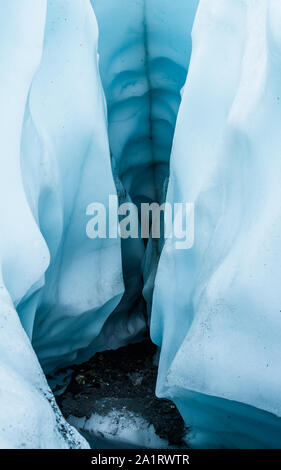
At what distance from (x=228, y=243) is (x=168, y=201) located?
Result: 0.50 metres

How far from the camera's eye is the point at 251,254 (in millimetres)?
1116

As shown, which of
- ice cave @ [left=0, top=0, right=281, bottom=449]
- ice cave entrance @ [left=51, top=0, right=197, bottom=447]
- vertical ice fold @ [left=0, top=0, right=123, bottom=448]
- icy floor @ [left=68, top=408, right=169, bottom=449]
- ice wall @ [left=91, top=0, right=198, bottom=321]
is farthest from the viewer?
ice wall @ [left=91, top=0, right=198, bottom=321]

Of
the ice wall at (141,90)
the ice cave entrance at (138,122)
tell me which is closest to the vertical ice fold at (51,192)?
the ice cave entrance at (138,122)

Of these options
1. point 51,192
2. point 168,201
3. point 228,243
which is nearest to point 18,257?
point 51,192

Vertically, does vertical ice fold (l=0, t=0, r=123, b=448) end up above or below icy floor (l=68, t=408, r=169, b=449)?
above

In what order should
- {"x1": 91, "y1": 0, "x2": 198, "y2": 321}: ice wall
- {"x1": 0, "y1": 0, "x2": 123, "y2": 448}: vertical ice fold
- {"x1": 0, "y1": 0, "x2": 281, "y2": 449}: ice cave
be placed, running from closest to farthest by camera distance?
1. {"x1": 0, "y1": 0, "x2": 281, "y2": 449}: ice cave
2. {"x1": 0, "y1": 0, "x2": 123, "y2": 448}: vertical ice fold
3. {"x1": 91, "y1": 0, "x2": 198, "y2": 321}: ice wall

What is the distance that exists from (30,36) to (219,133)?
0.55 metres

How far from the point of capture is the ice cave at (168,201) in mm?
1093

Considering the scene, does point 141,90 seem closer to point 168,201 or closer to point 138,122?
point 138,122

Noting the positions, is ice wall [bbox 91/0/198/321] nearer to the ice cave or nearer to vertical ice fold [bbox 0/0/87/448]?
the ice cave

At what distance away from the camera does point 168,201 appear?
1.73 m

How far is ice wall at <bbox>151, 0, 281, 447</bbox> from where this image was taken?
1104mm

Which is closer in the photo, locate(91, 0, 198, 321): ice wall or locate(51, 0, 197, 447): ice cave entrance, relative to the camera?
locate(51, 0, 197, 447): ice cave entrance

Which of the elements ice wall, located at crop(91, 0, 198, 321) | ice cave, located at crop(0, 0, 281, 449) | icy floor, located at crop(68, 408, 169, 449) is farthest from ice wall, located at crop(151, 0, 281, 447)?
ice wall, located at crop(91, 0, 198, 321)
